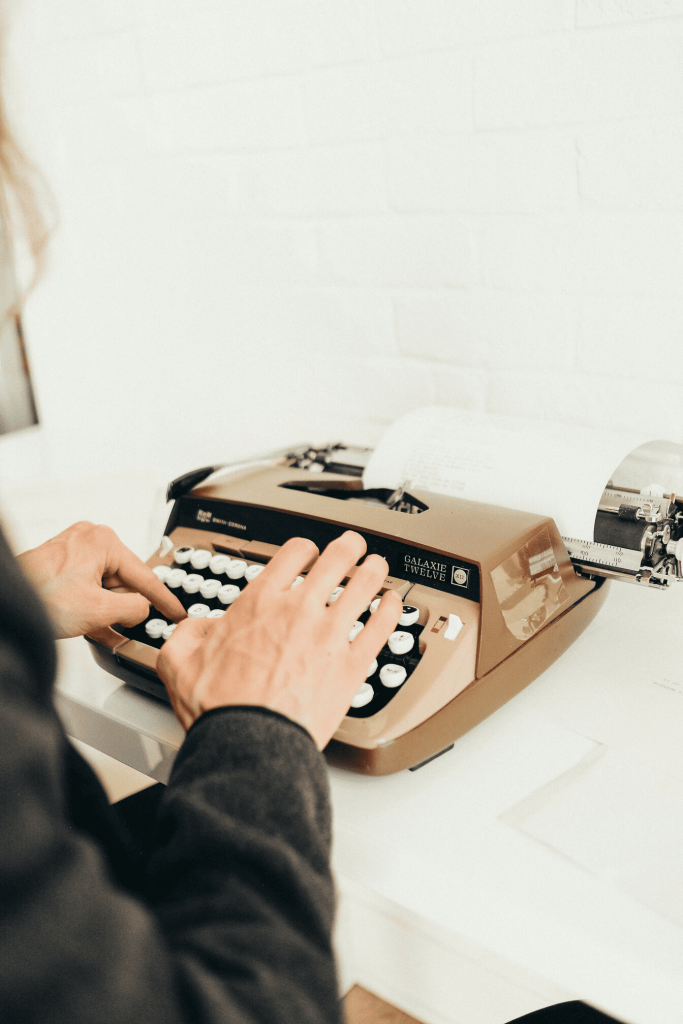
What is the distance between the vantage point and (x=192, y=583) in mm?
844

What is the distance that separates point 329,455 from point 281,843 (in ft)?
2.28

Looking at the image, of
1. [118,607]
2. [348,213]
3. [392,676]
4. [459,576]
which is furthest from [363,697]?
[348,213]

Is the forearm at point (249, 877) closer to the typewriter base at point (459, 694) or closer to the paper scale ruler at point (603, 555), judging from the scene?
the typewriter base at point (459, 694)

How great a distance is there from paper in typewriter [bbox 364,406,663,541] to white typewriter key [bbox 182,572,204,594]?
0.78ft

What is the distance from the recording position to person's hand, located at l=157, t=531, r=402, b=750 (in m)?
0.53

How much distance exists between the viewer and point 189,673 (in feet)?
1.87

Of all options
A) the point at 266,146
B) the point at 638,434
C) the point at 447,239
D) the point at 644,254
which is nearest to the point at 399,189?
the point at 447,239

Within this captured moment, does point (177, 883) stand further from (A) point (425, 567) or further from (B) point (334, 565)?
(A) point (425, 567)

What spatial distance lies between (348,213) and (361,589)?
0.79m

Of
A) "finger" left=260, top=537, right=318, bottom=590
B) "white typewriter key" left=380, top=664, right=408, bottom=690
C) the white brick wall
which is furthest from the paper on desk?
the white brick wall

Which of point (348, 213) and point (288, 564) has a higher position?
point (348, 213)

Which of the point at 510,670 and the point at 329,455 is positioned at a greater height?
the point at 329,455

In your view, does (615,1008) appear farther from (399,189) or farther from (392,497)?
(399,189)

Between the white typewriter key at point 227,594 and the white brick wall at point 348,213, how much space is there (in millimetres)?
539
